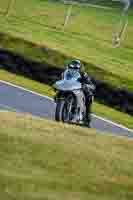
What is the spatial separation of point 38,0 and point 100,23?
578cm

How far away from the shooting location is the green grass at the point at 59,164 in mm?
9414

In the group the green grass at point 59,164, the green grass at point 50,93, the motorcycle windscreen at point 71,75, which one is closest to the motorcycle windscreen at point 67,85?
the motorcycle windscreen at point 71,75

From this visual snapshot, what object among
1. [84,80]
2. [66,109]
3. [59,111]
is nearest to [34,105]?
[84,80]

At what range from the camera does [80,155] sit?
11477 millimetres

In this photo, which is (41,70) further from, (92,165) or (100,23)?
(92,165)

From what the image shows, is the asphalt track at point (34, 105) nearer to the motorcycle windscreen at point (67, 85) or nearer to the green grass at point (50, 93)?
the green grass at point (50, 93)

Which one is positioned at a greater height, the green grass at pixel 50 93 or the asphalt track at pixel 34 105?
the asphalt track at pixel 34 105

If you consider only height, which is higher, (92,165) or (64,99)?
(92,165)

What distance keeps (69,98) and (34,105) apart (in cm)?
436

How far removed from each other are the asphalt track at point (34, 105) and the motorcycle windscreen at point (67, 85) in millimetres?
2111

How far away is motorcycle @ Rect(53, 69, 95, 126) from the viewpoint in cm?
1706

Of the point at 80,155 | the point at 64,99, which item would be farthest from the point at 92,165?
the point at 64,99

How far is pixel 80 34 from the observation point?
117 feet

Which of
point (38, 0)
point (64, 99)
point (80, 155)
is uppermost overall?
point (80, 155)
